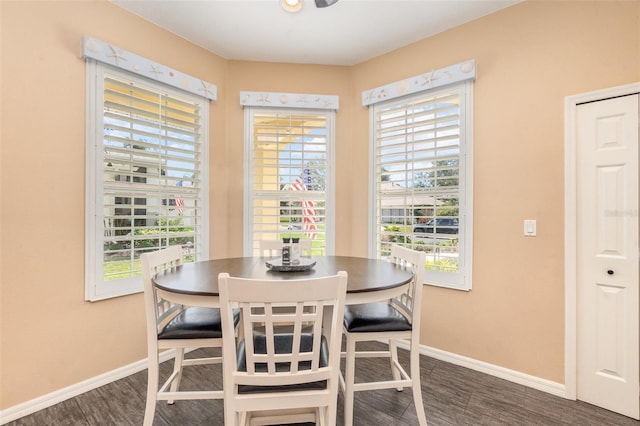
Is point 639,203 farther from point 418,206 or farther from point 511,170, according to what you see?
point 418,206

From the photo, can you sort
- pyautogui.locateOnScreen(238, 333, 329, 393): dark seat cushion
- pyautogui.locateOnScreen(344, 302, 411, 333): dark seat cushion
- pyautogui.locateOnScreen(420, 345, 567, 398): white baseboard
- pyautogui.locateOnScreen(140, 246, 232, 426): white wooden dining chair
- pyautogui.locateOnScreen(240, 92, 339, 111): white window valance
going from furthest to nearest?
pyautogui.locateOnScreen(240, 92, 339, 111): white window valance, pyautogui.locateOnScreen(420, 345, 567, 398): white baseboard, pyautogui.locateOnScreen(344, 302, 411, 333): dark seat cushion, pyautogui.locateOnScreen(140, 246, 232, 426): white wooden dining chair, pyautogui.locateOnScreen(238, 333, 329, 393): dark seat cushion

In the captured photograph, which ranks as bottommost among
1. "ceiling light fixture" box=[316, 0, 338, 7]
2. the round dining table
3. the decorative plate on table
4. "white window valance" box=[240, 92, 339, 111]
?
the round dining table

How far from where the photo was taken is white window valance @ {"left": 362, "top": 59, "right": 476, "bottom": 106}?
2.55 m

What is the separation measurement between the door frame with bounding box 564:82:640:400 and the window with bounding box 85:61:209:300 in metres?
2.83

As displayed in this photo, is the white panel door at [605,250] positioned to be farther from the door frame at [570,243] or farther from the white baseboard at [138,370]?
the white baseboard at [138,370]

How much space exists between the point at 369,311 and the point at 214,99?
233cm

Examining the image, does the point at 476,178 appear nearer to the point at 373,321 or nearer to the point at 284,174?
the point at 373,321

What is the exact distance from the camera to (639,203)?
0.54 metres

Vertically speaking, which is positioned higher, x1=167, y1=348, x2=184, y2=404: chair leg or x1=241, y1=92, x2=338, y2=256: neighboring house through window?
x1=241, y1=92, x2=338, y2=256: neighboring house through window

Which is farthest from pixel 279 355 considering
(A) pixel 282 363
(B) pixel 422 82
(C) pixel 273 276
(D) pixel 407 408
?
(B) pixel 422 82

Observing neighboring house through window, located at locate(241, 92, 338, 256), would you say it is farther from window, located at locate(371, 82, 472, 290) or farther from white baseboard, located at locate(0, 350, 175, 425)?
white baseboard, located at locate(0, 350, 175, 425)

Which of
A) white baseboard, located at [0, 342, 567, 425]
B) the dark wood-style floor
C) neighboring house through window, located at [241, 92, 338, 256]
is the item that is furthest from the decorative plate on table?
white baseboard, located at [0, 342, 567, 425]

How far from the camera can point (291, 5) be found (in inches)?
93.0

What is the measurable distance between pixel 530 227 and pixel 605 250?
422 millimetres
